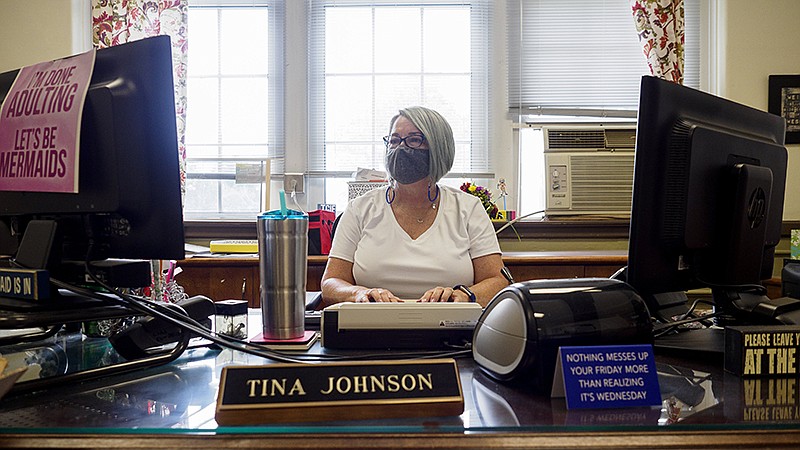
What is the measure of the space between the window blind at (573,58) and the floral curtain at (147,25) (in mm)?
1603

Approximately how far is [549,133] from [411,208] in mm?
1334

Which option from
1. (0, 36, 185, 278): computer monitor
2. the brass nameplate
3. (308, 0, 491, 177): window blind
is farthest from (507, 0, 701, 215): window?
the brass nameplate

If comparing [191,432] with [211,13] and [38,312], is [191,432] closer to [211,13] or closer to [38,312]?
[38,312]

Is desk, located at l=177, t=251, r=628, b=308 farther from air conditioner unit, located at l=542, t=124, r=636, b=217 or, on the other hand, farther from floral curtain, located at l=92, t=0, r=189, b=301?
floral curtain, located at l=92, t=0, r=189, b=301

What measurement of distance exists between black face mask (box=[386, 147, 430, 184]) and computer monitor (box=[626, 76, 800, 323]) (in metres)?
0.90

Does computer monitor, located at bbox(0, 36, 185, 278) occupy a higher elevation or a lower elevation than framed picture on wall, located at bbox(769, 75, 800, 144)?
lower

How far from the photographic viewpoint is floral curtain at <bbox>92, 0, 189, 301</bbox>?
295cm

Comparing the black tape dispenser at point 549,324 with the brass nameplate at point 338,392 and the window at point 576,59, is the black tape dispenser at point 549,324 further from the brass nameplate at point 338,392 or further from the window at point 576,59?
the window at point 576,59

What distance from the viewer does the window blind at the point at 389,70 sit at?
3.26 metres

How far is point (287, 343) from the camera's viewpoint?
96 centimetres

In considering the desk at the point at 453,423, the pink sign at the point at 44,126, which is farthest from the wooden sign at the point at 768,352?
the pink sign at the point at 44,126

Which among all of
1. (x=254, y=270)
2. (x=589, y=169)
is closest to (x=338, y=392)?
(x=254, y=270)

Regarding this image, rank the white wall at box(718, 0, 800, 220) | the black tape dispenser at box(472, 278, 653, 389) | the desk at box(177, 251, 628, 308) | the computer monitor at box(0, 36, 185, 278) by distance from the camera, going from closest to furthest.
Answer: the black tape dispenser at box(472, 278, 653, 389) → the computer monitor at box(0, 36, 185, 278) → the desk at box(177, 251, 628, 308) → the white wall at box(718, 0, 800, 220)

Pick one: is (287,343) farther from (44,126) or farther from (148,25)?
(148,25)
